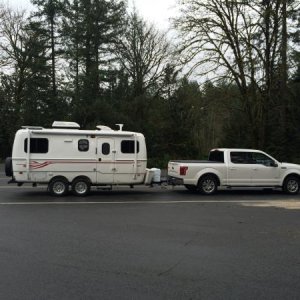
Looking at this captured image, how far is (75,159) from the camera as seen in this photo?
17.4 metres

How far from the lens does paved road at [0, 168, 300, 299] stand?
611 cm

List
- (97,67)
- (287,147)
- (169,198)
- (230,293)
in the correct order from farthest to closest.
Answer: (97,67), (287,147), (169,198), (230,293)

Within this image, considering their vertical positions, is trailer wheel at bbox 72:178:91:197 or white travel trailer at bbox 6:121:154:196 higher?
white travel trailer at bbox 6:121:154:196

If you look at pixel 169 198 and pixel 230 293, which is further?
pixel 169 198

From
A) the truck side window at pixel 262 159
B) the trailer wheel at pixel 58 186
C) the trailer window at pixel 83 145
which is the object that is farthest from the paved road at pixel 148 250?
the truck side window at pixel 262 159

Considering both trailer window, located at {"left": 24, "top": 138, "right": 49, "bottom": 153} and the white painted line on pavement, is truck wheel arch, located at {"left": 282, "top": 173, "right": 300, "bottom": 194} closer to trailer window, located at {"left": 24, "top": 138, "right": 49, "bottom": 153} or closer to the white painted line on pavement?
the white painted line on pavement

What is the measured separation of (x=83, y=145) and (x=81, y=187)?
156cm

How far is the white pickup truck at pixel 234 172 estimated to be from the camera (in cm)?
1825

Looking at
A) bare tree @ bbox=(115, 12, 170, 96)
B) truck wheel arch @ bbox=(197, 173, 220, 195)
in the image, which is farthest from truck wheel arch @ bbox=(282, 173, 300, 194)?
bare tree @ bbox=(115, 12, 170, 96)

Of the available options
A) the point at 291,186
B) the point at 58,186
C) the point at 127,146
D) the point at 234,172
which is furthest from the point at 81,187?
the point at 291,186

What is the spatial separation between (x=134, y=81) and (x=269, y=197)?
1040 inches

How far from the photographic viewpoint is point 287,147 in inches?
1367

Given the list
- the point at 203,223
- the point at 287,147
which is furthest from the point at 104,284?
the point at 287,147

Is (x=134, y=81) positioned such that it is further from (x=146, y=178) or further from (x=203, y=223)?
(x=203, y=223)
